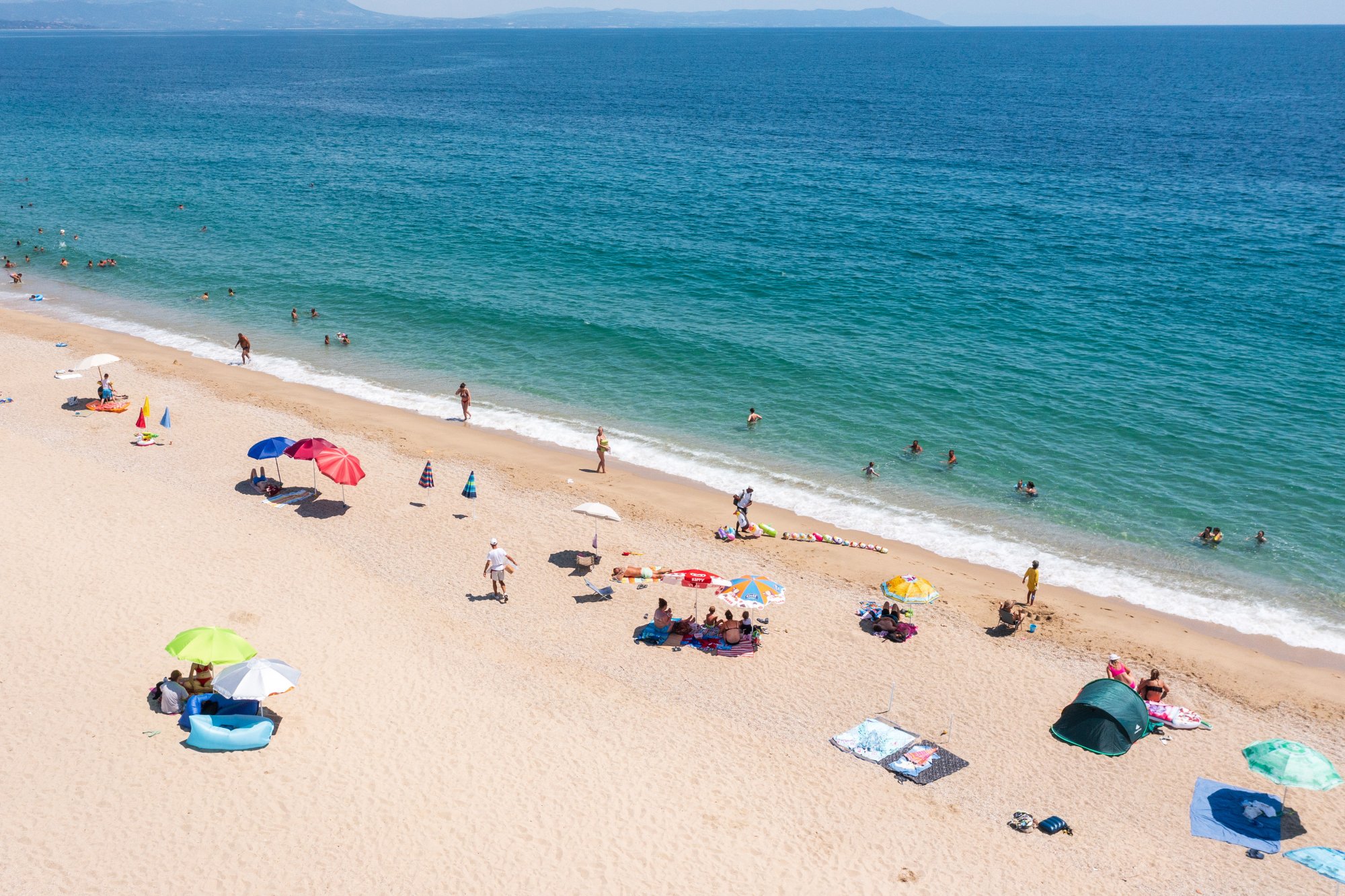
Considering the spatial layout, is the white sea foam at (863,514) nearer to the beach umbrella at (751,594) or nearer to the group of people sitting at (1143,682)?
the group of people sitting at (1143,682)

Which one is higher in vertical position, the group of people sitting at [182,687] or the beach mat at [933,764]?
the group of people sitting at [182,687]

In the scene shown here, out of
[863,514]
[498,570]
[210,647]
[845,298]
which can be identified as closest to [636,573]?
[498,570]

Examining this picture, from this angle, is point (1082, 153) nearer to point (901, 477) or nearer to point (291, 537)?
point (901, 477)

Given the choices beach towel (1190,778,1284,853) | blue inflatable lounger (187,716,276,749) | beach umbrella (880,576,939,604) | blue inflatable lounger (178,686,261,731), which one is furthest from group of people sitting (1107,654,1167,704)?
blue inflatable lounger (178,686,261,731)

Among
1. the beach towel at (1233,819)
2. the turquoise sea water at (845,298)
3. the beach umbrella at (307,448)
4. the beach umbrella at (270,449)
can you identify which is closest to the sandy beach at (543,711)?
the beach towel at (1233,819)

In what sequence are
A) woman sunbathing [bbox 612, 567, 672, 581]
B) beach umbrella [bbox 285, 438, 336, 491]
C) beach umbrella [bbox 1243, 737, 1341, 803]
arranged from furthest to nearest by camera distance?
beach umbrella [bbox 285, 438, 336, 491]
woman sunbathing [bbox 612, 567, 672, 581]
beach umbrella [bbox 1243, 737, 1341, 803]

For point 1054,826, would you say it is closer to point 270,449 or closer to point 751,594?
point 751,594

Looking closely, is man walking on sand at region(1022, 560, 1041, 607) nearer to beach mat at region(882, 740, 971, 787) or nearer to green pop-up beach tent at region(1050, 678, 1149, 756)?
green pop-up beach tent at region(1050, 678, 1149, 756)
